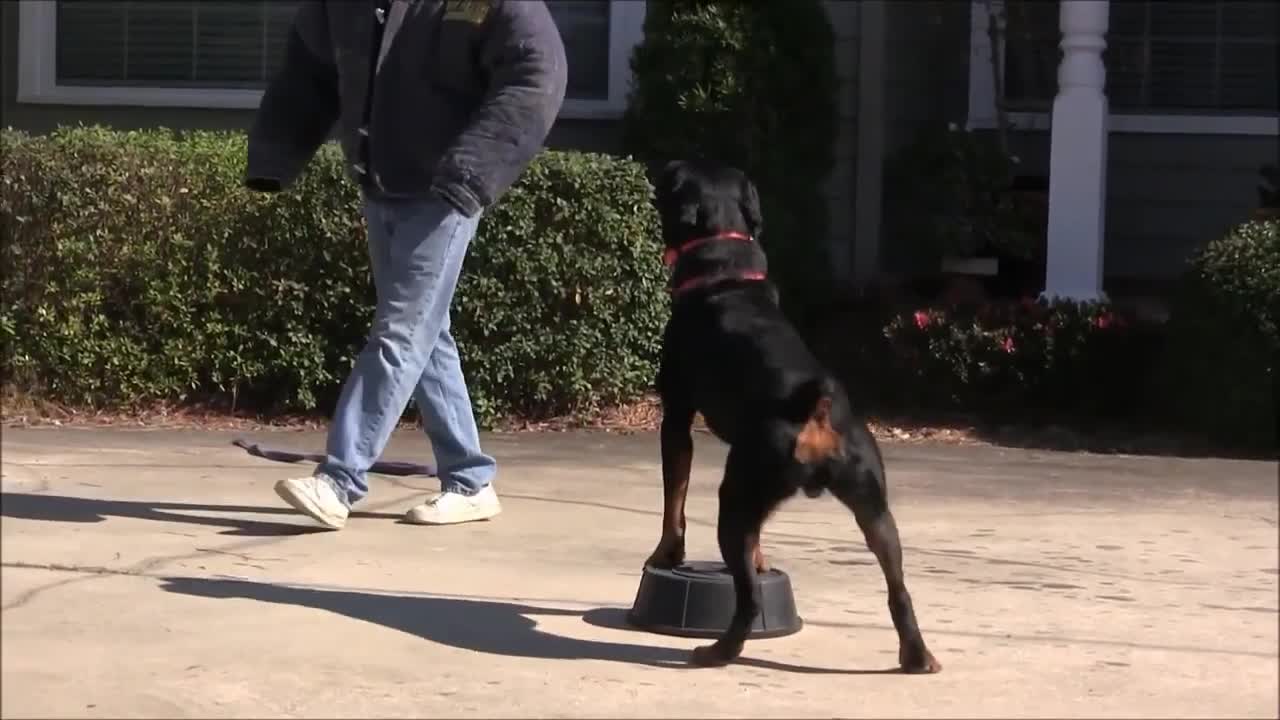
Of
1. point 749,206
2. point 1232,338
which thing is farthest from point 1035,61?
point 749,206

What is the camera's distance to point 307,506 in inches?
225

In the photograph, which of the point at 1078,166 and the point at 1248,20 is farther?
the point at 1248,20

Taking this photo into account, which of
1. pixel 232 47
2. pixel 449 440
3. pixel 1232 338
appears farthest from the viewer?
pixel 232 47

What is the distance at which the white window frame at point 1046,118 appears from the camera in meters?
11.3

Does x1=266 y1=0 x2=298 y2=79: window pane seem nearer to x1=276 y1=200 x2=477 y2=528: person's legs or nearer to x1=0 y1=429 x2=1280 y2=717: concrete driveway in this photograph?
x1=0 y1=429 x2=1280 y2=717: concrete driveway

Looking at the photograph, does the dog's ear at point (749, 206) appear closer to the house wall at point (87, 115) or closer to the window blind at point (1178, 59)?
the house wall at point (87, 115)

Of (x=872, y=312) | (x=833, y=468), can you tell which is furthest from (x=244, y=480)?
(x=872, y=312)

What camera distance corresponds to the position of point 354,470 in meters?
5.79

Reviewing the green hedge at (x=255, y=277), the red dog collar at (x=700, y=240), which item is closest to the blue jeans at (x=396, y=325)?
the red dog collar at (x=700, y=240)

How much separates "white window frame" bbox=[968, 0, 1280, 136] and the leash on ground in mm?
5364

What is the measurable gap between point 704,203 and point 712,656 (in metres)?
1.18

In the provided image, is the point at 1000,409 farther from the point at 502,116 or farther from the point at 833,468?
the point at 833,468

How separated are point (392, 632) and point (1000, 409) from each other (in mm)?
4735

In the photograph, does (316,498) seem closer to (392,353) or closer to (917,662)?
(392,353)
